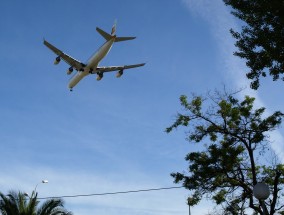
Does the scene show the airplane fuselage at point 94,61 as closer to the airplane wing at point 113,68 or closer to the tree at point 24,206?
the airplane wing at point 113,68

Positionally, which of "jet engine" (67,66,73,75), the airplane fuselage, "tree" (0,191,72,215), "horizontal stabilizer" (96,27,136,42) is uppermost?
"horizontal stabilizer" (96,27,136,42)

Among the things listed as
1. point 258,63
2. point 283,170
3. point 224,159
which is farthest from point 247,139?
point 258,63

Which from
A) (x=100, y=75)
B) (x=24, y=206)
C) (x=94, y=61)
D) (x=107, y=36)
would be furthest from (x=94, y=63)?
(x=24, y=206)

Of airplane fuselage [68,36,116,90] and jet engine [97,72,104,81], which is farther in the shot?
jet engine [97,72,104,81]

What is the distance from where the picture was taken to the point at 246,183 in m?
22.5

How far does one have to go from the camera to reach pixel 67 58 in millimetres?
40188

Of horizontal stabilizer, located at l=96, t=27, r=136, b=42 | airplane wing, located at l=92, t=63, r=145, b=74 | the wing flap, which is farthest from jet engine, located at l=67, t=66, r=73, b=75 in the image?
horizontal stabilizer, located at l=96, t=27, r=136, b=42

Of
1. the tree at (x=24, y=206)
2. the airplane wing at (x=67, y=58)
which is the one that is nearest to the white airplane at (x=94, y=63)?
the airplane wing at (x=67, y=58)

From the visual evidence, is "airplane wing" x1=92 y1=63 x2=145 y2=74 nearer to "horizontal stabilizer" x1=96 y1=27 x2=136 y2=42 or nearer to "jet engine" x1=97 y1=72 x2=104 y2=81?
"jet engine" x1=97 y1=72 x2=104 y2=81

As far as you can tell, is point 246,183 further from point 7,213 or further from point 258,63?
point 7,213

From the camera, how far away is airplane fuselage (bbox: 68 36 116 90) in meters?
38.6

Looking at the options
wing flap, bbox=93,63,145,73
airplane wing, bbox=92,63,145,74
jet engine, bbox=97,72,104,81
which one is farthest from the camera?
wing flap, bbox=93,63,145,73

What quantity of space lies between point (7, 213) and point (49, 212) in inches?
95.0

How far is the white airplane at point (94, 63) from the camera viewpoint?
38513 millimetres
